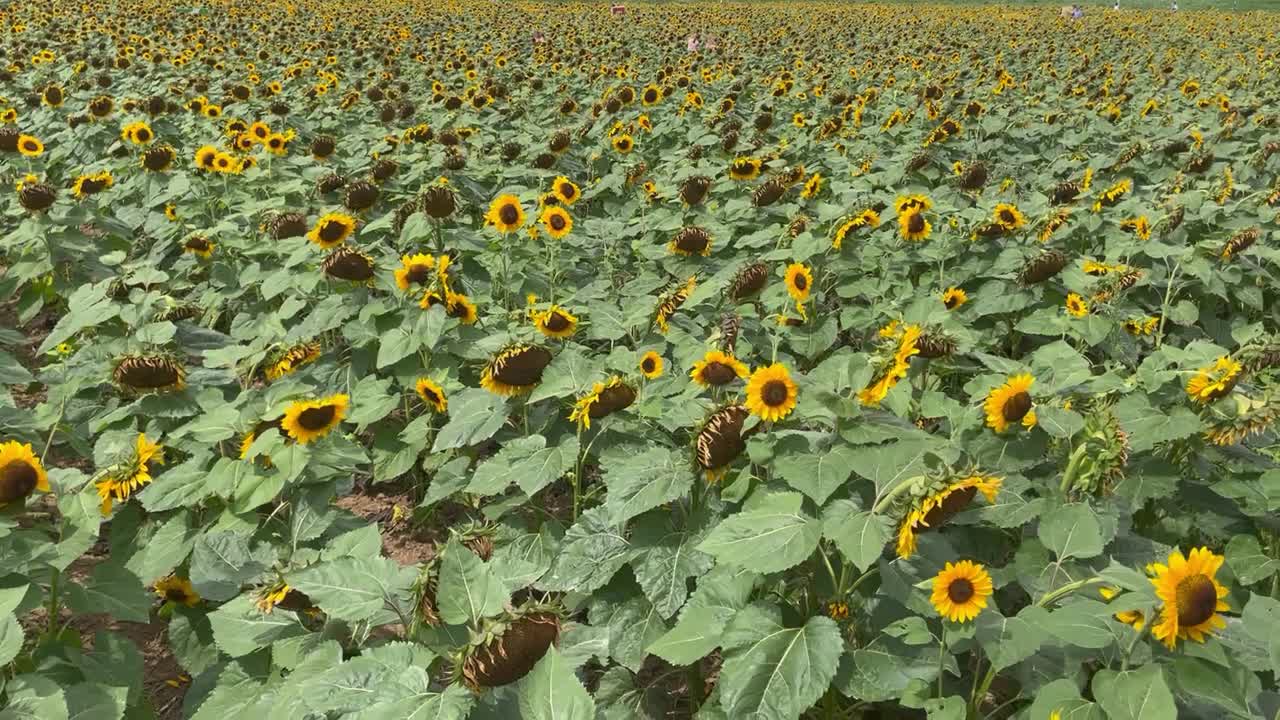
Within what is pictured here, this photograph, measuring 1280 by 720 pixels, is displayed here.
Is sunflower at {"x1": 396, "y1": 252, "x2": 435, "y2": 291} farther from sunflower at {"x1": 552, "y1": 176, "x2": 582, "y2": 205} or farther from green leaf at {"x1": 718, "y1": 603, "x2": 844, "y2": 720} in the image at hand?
green leaf at {"x1": 718, "y1": 603, "x2": 844, "y2": 720}

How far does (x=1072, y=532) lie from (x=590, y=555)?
1.26m

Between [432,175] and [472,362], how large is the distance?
2448 millimetres

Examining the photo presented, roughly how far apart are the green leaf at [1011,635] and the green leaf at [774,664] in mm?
330

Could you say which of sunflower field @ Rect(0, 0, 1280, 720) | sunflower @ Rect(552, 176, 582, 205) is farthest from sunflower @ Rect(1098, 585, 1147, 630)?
sunflower @ Rect(552, 176, 582, 205)

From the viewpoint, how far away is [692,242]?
4.15 meters

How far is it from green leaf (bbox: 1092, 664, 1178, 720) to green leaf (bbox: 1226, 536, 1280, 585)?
1007mm

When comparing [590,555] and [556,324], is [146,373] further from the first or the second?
[590,555]

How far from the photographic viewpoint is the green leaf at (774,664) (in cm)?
169

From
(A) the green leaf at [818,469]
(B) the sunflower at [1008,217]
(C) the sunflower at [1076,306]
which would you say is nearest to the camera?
(A) the green leaf at [818,469]

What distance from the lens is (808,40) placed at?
1853 cm

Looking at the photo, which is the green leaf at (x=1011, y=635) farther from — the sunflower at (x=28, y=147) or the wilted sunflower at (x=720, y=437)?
the sunflower at (x=28, y=147)

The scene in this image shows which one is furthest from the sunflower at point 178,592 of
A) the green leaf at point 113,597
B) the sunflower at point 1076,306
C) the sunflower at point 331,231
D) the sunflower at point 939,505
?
the sunflower at point 1076,306

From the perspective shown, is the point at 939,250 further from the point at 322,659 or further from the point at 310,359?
the point at 322,659

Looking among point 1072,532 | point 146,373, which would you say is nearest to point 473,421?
point 146,373
